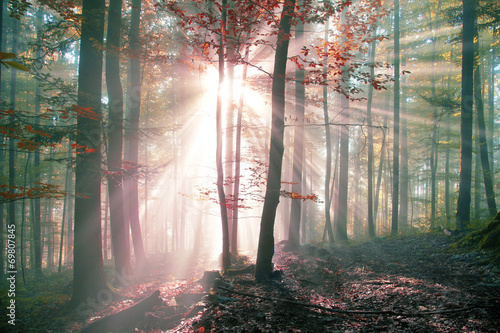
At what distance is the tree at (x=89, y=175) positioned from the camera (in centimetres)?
680

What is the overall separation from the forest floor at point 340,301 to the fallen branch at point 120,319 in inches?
7.7

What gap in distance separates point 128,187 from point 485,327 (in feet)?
38.0

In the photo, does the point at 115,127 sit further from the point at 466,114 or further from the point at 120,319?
the point at 466,114

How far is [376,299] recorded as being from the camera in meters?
4.89

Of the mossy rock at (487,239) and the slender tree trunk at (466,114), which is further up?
the slender tree trunk at (466,114)

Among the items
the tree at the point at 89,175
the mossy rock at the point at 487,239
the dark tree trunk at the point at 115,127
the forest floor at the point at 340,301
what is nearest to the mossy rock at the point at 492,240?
the mossy rock at the point at 487,239

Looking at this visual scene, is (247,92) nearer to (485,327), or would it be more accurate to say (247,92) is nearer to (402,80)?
(485,327)

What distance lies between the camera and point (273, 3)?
6.02 metres

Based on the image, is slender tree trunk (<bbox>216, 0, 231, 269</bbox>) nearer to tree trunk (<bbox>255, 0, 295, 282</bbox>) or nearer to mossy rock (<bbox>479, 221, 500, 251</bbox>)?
tree trunk (<bbox>255, 0, 295, 282</bbox>)

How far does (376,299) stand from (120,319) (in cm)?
542

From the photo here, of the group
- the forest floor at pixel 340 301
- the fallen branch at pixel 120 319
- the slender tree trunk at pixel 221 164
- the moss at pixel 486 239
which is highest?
the slender tree trunk at pixel 221 164

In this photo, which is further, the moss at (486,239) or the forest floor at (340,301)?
the moss at (486,239)

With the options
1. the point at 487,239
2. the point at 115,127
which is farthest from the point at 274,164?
the point at 115,127

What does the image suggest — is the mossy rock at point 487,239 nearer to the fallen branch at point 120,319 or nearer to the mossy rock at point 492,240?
the mossy rock at point 492,240
